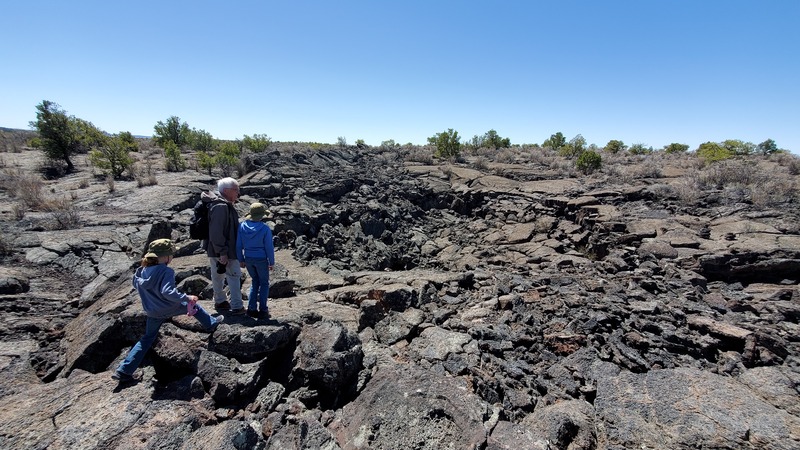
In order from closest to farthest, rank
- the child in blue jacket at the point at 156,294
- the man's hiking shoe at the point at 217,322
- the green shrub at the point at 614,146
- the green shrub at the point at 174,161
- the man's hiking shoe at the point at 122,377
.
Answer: the man's hiking shoe at the point at 122,377
the child in blue jacket at the point at 156,294
the man's hiking shoe at the point at 217,322
the green shrub at the point at 174,161
the green shrub at the point at 614,146

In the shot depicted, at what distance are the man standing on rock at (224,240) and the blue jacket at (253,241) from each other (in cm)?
9

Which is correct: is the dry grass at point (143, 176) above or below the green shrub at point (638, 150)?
below

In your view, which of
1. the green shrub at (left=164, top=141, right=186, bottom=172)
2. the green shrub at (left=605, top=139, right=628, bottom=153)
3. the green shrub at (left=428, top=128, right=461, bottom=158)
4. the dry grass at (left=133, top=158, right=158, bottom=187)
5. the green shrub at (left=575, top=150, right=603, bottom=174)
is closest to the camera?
the dry grass at (left=133, top=158, right=158, bottom=187)

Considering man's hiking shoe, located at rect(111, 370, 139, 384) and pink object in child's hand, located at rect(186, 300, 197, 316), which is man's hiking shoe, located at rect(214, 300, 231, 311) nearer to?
pink object in child's hand, located at rect(186, 300, 197, 316)

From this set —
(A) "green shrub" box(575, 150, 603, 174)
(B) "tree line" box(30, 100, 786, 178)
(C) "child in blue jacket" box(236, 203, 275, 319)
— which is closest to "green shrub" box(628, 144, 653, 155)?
(B) "tree line" box(30, 100, 786, 178)

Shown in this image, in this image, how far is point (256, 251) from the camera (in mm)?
4508

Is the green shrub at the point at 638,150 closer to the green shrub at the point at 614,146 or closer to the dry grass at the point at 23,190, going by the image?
the green shrub at the point at 614,146

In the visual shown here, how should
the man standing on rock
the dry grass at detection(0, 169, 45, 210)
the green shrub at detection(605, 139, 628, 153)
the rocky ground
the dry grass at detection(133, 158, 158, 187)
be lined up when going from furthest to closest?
the green shrub at detection(605, 139, 628, 153), the dry grass at detection(133, 158, 158, 187), the dry grass at detection(0, 169, 45, 210), the man standing on rock, the rocky ground

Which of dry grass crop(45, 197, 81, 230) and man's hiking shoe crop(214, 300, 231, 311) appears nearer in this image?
man's hiking shoe crop(214, 300, 231, 311)

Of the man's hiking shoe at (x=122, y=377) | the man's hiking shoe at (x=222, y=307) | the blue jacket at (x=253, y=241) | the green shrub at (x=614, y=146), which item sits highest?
the green shrub at (x=614, y=146)

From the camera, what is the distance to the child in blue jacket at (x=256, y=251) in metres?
4.46

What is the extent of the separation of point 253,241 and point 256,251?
0.47 feet

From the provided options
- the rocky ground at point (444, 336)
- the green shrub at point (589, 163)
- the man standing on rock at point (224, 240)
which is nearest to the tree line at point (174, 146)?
the green shrub at point (589, 163)

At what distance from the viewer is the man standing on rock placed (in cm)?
438
